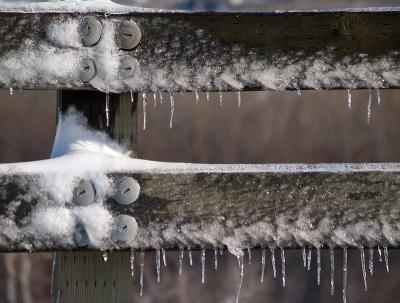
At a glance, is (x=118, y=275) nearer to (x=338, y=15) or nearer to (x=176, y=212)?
(x=176, y=212)

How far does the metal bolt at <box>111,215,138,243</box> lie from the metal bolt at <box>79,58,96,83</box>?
276 mm

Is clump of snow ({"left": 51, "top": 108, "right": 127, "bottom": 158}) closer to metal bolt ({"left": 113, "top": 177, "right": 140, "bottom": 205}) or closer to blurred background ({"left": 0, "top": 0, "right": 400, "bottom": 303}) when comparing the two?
metal bolt ({"left": 113, "top": 177, "right": 140, "bottom": 205})

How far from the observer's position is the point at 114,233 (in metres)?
1.70

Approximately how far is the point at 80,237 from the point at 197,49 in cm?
43

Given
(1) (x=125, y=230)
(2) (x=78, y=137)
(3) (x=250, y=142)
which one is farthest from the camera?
(3) (x=250, y=142)

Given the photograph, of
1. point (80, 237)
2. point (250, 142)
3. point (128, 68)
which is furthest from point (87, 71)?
point (250, 142)

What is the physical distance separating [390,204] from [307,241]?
0.58 feet

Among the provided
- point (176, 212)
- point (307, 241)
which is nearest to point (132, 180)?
point (176, 212)

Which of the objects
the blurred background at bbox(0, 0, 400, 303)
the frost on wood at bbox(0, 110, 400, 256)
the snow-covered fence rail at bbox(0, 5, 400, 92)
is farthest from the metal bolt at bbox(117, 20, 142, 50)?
the blurred background at bbox(0, 0, 400, 303)

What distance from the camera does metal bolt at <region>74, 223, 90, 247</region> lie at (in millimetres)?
1696

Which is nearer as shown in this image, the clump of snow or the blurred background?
the clump of snow

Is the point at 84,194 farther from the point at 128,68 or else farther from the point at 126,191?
the point at 128,68

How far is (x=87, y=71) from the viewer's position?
1733mm

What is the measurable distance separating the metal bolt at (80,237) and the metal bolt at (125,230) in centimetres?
5
